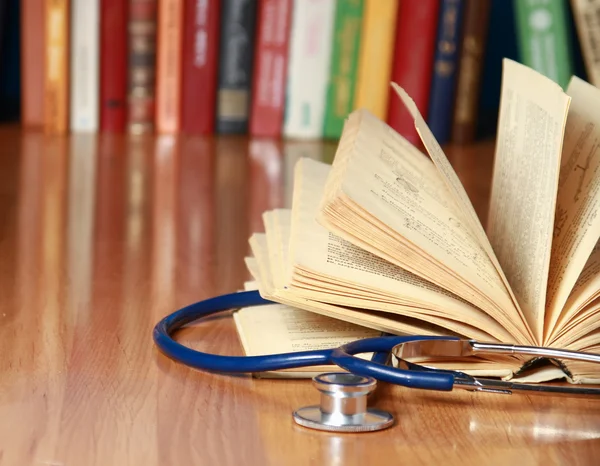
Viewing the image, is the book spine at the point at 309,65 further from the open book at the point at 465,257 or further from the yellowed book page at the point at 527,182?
the open book at the point at 465,257

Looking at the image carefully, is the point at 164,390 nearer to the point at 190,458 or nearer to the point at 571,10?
the point at 190,458

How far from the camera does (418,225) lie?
2.09ft

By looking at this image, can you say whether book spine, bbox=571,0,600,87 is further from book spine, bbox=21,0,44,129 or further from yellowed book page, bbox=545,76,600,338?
yellowed book page, bbox=545,76,600,338

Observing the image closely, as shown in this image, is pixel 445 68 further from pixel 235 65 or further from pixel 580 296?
pixel 580 296

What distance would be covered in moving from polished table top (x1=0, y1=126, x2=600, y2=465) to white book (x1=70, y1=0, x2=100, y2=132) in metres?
0.76

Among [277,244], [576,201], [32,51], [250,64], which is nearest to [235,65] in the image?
[250,64]

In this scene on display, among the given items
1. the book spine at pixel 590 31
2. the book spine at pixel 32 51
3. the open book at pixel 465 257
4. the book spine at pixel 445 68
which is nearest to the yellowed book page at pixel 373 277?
the open book at pixel 465 257

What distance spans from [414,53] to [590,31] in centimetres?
32

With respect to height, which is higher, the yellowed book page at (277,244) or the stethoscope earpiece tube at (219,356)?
the yellowed book page at (277,244)

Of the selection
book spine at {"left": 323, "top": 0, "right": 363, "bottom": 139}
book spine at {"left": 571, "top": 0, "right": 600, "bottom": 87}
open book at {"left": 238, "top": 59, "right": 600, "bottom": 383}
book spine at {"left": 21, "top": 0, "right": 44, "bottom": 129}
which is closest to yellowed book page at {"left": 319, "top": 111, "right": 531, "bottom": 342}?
open book at {"left": 238, "top": 59, "right": 600, "bottom": 383}

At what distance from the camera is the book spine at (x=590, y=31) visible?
180 cm

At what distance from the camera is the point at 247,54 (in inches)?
79.7

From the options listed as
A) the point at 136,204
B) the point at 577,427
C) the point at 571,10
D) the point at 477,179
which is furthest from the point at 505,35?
the point at 577,427

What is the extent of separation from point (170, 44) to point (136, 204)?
0.79 m
